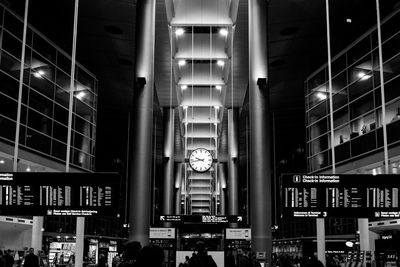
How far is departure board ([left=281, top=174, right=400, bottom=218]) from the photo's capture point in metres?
14.4

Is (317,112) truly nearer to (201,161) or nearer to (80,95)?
(201,161)

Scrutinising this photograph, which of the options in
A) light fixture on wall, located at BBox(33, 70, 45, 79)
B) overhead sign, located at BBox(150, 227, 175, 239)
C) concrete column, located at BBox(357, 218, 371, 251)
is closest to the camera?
concrete column, located at BBox(357, 218, 371, 251)

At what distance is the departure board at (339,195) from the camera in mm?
14391

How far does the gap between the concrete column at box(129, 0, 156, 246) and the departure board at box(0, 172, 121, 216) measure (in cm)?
711

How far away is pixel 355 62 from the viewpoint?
26.8 metres

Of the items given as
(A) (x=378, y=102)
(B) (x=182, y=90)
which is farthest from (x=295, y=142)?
(A) (x=378, y=102)

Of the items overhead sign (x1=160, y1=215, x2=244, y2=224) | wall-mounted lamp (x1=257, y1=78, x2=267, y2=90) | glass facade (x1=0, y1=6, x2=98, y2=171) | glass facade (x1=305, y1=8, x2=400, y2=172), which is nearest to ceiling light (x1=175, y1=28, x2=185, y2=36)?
glass facade (x1=0, y1=6, x2=98, y2=171)

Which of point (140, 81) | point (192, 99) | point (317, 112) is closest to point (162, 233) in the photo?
point (140, 81)

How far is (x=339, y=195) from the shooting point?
47.8 feet

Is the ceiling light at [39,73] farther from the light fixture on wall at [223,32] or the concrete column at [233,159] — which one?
the concrete column at [233,159]

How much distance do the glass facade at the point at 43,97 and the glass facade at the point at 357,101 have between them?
13.6 metres

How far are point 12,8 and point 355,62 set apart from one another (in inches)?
643

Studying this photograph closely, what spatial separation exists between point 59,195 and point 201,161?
17886 mm

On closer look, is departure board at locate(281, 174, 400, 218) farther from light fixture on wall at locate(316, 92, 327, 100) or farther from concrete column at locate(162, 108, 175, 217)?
concrete column at locate(162, 108, 175, 217)
